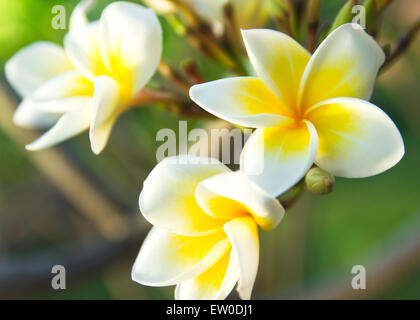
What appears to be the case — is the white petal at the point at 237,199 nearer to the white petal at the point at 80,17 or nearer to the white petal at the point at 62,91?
the white petal at the point at 62,91

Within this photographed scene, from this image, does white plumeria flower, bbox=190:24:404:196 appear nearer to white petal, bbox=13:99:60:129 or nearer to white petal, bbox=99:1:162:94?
white petal, bbox=99:1:162:94

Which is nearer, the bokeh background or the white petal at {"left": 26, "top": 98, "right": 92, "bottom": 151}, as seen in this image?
the white petal at {"left": 26, "top": 98, "right": 92, "bottom": 151}

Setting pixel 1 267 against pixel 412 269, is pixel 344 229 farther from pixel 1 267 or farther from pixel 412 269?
pixel 1 267

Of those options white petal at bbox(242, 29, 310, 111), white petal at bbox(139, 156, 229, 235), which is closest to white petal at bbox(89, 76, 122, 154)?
white petal at bbox(139, 156, 229, 235)

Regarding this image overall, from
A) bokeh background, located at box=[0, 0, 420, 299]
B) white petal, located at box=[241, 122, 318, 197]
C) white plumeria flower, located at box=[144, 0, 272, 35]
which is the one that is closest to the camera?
white petal, located at box=[241, 122, 318, 197]

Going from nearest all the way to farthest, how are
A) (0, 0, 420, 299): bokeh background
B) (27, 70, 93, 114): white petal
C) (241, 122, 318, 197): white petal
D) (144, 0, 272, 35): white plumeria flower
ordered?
(241, 122, 318, 197): white petal
(27, 70, 93, 114): white petal
(144, 0, 272, 35): white plumeria flower
(0, 0, 420, 299): bokeh background

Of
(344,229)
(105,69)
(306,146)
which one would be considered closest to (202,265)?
(306,146)

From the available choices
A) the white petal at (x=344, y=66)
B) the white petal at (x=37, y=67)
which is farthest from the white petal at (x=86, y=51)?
the white petal at (x=344, y=66)
